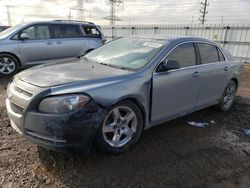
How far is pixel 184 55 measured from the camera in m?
4.28

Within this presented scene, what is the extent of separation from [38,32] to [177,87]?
5.93 m

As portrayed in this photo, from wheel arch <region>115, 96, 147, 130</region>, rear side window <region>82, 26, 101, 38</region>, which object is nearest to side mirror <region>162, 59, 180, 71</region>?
wheel arch <region>115, 96, 147, 130</region>

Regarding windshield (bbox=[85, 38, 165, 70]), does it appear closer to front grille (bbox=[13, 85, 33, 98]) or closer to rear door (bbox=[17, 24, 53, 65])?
front grille (bbox=[13, 85, 33, 98])

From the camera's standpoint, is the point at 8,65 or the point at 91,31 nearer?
the point at 8,65

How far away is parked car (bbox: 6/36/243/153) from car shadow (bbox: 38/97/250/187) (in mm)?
250

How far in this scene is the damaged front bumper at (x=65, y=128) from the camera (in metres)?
2.78

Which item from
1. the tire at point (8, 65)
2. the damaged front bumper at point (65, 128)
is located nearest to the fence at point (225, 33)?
the tire at point (8, 65)

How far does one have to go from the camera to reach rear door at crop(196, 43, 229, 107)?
4605mm

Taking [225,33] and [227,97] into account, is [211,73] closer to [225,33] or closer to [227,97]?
[227,97]

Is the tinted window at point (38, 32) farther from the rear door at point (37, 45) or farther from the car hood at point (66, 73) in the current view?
the car hood at point (66, 73)

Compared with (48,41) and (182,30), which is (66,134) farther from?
(182,30)

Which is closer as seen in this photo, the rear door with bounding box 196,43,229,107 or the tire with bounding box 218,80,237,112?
the rear door with bounding box 196,43,229,107

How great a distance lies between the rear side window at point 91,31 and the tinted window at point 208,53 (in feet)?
18.5

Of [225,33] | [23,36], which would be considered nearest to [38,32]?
[23,36]
